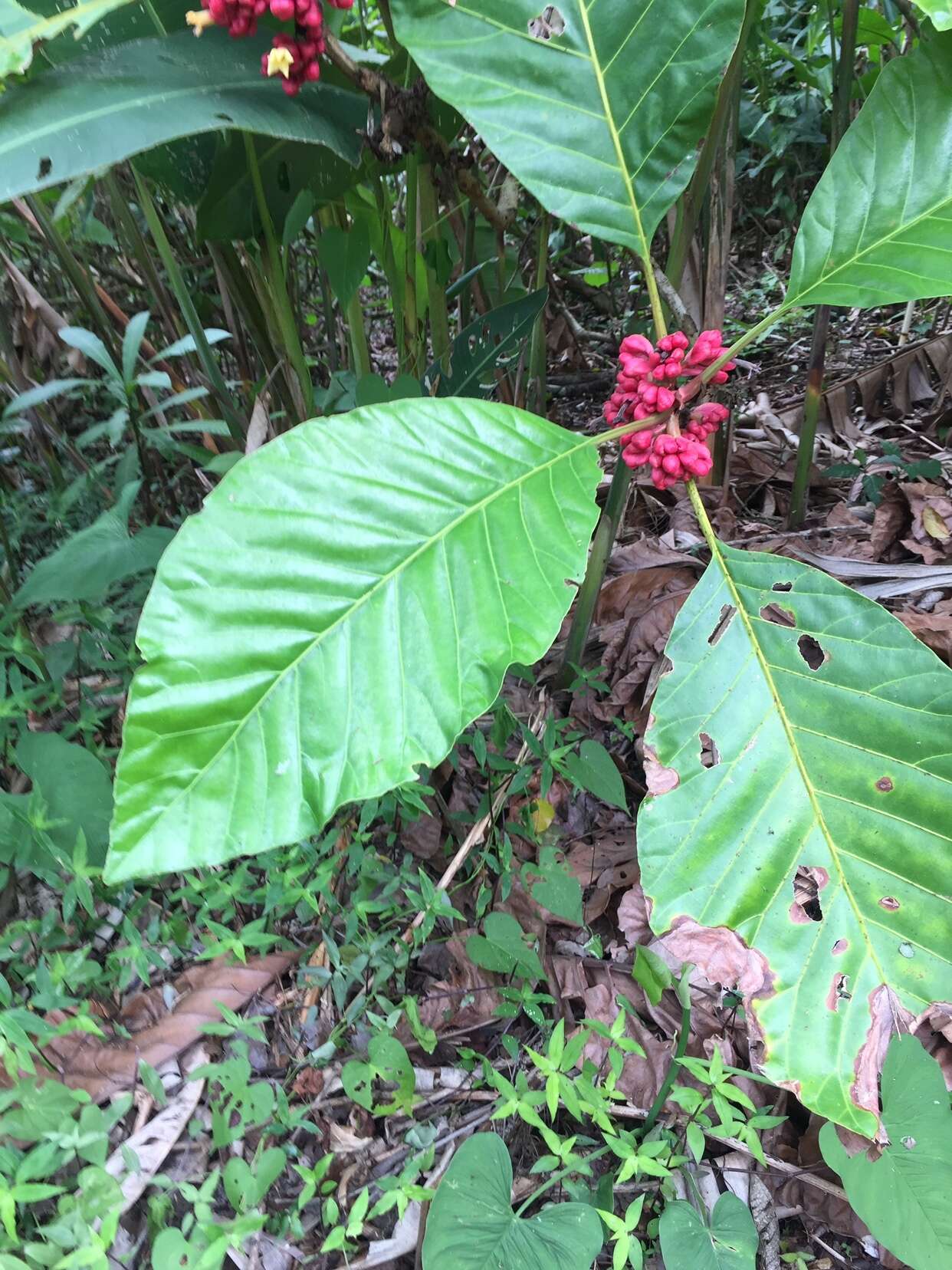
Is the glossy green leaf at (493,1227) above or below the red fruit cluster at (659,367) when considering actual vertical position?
below

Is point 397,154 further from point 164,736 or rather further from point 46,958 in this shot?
point 46,958

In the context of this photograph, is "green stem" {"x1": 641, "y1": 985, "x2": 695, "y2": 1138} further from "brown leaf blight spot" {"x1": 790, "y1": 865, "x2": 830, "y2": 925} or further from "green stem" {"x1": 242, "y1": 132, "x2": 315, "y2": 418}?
"green stem" {"x1": 242, "y1": 132, "x2": 315, "y2": 418}

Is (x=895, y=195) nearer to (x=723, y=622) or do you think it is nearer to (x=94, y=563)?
(x=723, y=622)

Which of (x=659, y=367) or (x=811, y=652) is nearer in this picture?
(x=659, y=367)

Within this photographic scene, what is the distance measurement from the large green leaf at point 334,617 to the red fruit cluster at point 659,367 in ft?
0.42

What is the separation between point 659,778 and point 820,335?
909 millimetres

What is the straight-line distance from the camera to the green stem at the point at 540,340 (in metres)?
1.21

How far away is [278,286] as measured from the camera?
3.20ft

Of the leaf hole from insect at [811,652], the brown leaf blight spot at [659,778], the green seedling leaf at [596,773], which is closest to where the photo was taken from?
the brown leaf blight spot at [659,778]

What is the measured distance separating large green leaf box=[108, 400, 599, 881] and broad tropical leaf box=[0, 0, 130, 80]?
0.36 m

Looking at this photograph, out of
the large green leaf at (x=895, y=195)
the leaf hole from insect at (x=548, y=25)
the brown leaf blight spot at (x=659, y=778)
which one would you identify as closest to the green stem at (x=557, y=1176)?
the brown leaf blight spot at (x=659, y=778)

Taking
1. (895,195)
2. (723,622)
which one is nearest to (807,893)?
(723,622)

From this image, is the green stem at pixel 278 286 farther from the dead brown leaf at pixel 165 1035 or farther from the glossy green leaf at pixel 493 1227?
the glossy green leaf at pixel 493 1227

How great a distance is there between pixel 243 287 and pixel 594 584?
2.33 ft
